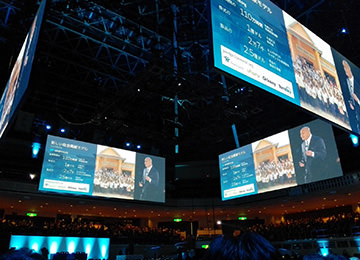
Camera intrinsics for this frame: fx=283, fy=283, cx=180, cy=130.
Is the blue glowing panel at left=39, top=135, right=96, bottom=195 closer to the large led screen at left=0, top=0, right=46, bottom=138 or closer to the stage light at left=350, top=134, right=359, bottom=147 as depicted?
the large led screen at left=0, top=0, right=46, bottom=138

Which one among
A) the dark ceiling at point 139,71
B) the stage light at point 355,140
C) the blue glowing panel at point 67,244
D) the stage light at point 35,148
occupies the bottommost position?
the blue glowing panel at point 67,244

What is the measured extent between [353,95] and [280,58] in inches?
95.7

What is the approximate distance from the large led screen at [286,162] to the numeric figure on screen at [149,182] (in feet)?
12.4

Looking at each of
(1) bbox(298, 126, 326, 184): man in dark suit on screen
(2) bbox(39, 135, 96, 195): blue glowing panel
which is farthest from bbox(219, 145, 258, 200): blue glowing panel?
(2) bbox(39, 135, 96, 195): blue glowing panel

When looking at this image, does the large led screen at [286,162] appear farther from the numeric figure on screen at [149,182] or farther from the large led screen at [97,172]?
the large led screen at [97,172]

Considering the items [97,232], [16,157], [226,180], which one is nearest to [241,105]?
[226,180]

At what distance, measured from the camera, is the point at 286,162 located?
1236 centimetres

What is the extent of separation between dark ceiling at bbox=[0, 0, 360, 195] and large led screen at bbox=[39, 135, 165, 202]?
221 cm

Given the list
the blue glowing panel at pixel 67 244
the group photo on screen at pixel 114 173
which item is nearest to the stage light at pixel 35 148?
the blue glowing panel at pixel 67 244

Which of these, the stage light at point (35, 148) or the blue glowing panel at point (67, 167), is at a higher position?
the stage light at point (35, 148)

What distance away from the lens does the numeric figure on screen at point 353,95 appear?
5385 mm

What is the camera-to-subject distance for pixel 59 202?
19.5 m

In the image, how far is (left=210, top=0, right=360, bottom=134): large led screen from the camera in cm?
368

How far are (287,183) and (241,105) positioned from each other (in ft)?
14.0
